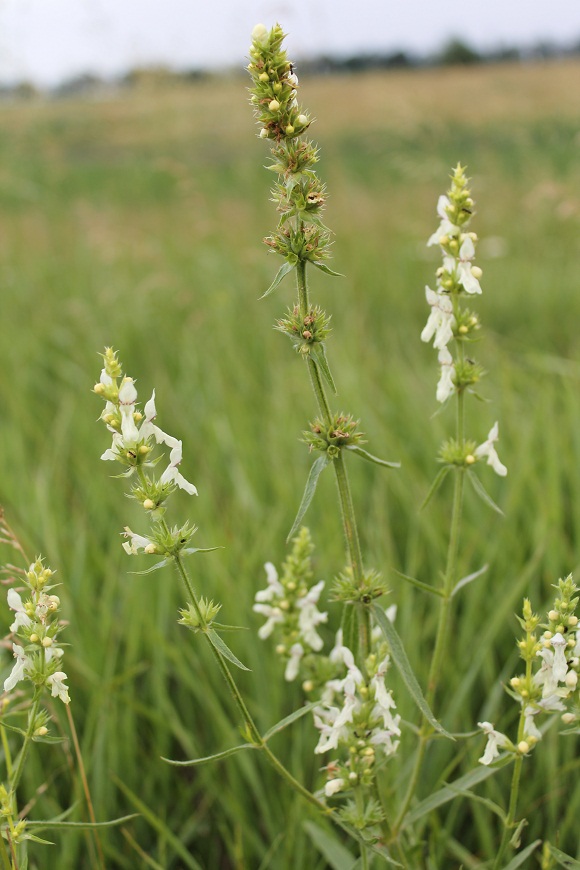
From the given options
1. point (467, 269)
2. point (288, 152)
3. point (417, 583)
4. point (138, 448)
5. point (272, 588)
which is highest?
point (288, 152)

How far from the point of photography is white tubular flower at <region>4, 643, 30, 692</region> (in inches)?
45.2

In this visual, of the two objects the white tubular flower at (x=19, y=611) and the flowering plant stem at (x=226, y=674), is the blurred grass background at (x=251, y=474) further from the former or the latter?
the white tubular flower at (x=19, y=611)

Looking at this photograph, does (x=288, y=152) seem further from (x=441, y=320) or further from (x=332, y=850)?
(x=332, y=850)

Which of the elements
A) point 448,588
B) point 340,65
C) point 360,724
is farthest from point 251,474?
point 340,65

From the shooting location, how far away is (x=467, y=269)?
135 cm

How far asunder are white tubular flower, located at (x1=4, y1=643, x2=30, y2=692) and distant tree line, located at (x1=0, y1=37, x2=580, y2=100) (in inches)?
208

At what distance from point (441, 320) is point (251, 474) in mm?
1920

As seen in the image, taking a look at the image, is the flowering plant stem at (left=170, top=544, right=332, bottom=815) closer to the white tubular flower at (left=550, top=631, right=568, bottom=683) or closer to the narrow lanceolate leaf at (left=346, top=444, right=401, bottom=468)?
the narrow lanceolate leaf at (left=346, top=444, right=401, bottom=468)

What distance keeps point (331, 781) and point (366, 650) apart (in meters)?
0.21

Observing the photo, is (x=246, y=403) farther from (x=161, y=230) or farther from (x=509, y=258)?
(x=161, y=230)

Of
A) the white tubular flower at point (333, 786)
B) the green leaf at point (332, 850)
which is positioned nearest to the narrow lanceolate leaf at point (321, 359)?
the white tubular flower at point (333, 786)

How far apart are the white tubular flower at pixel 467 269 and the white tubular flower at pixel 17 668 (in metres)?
0.82

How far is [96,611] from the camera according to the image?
2.58 m

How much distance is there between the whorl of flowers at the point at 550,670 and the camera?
3.90ft
